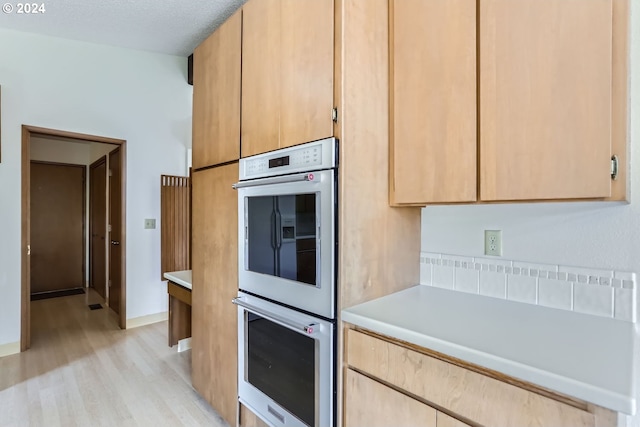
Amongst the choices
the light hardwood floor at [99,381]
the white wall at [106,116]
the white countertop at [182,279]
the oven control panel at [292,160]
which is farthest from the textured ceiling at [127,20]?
the light hardwood floor at [99,381]

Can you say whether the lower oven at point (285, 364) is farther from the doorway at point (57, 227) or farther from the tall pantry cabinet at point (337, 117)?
the doorway at point (57, 227)

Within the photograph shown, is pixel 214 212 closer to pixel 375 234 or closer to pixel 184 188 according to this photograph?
pixel 375 234

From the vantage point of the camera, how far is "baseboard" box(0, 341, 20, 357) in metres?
2.86

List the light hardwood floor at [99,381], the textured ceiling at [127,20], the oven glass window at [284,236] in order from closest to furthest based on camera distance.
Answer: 1. the oven glass window at [284,236]
2. the light hardwood floor at [99,381]
3. the textured ceiling at [127,20]

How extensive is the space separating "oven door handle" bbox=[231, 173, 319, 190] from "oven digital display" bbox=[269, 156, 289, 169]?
0.06 m

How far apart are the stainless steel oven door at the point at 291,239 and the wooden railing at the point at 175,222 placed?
2.47m

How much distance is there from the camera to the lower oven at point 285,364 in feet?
4.20

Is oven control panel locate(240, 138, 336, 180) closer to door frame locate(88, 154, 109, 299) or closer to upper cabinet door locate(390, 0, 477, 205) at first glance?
upper cabinet door locate(390, 0, 477, 205)

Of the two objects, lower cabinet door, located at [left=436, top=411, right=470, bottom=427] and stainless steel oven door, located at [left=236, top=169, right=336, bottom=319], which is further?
stainless steel oven door, located at [left=236, top=169, right=336, bottom=319]

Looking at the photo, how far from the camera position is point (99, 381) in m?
2.45

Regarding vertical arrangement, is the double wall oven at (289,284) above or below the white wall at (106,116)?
below

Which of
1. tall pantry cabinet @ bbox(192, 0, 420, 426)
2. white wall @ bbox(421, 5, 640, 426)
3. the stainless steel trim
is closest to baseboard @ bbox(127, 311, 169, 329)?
tall pantry cabinet @ bbox(192, 0, 420, 426)

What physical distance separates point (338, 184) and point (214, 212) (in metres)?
1.00

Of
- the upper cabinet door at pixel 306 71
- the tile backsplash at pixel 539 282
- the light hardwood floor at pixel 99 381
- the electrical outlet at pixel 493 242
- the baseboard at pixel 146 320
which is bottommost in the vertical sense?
the light hardwood floor at pixel 99 381
